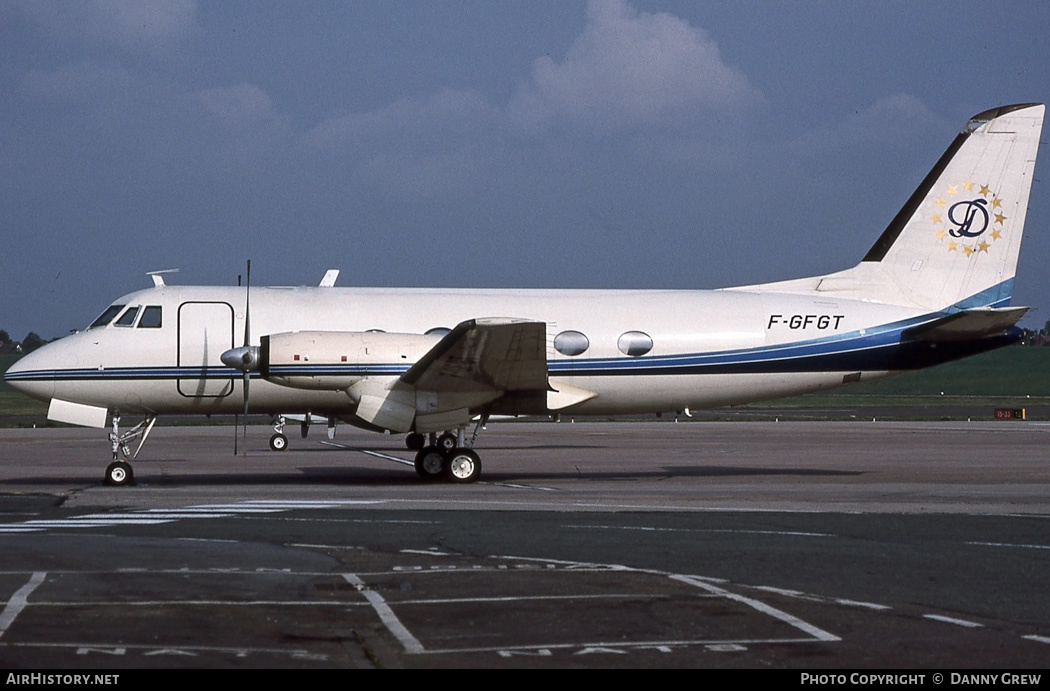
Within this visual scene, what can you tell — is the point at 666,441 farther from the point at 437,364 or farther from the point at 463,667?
the point at 463,667

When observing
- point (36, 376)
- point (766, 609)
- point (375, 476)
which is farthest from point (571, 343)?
point (766, 609)

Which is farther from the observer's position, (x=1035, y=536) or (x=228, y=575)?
(x=1035, y=536)

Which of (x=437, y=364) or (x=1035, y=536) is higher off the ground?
(x=437, y=364)

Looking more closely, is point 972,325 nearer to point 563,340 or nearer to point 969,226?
point 969,226

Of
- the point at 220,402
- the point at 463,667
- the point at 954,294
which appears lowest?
the point at 463,667

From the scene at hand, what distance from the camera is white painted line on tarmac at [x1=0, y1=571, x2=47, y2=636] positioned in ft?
25.9

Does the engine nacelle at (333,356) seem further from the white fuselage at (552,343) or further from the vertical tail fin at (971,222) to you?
the vertical tail fin at (971,222)

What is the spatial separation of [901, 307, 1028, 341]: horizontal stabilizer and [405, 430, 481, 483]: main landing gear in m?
8.96

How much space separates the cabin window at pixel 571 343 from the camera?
21844mm

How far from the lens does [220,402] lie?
70.6 feet

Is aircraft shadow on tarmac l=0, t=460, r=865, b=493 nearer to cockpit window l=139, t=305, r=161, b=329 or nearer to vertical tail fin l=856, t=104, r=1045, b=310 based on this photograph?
cockpit window l=139, t=305, r=161, b=329

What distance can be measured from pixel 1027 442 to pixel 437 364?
2206cm

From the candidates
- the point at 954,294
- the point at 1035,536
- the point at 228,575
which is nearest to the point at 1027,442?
the point at 954,294

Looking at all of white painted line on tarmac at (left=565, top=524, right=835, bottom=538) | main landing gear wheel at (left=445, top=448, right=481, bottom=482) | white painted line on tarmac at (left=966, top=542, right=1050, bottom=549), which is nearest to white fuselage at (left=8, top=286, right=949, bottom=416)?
main landing gear wheel at (left=445, top=448, right=481, bottom=482)
